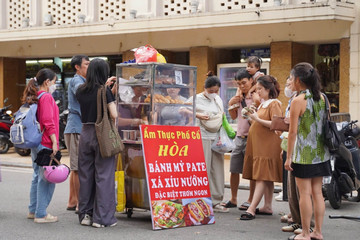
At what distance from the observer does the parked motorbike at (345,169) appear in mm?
8914

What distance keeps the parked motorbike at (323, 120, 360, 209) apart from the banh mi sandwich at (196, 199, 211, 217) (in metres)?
1.86

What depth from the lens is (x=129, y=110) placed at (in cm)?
828

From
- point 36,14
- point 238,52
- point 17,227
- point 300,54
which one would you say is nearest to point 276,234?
point 17,227

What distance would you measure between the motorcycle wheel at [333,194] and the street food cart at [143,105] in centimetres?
206

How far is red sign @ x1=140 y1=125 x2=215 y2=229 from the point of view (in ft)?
24.5

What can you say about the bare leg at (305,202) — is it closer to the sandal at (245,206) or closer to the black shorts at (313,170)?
the black shorts at (313,170)

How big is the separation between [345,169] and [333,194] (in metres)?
0.56

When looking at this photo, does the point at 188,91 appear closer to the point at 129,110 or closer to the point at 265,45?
the point at 129,110

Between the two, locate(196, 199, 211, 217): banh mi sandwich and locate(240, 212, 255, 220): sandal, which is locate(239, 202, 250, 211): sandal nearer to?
locate(240, 212, 255, 220): sandal

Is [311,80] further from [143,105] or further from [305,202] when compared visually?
[143,105]

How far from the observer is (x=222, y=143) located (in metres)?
8.86

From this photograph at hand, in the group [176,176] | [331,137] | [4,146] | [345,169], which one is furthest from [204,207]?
[4,146]

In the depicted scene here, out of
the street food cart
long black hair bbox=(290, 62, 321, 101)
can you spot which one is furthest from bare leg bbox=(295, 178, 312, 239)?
the street food cart

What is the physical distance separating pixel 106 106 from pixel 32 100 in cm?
94
